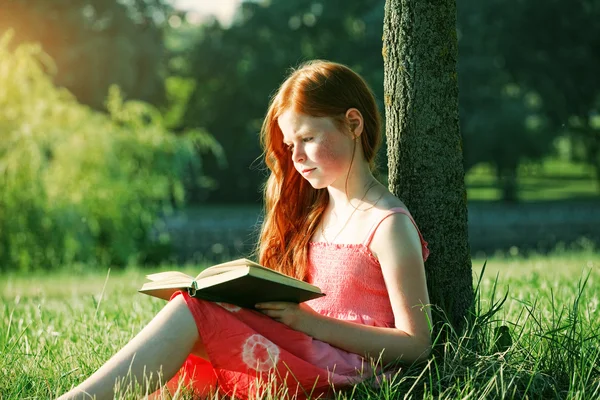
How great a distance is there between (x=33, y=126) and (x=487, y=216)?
15457 mm

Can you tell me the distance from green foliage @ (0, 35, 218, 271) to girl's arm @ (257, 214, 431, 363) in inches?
314

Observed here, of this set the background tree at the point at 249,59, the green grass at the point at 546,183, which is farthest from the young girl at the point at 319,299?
the green grass at the point at 546,183

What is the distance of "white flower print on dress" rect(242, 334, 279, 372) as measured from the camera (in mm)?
2271

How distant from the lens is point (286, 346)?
2322 mm

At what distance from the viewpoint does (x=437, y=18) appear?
9.21 ft

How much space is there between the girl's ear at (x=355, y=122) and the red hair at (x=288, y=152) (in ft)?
0.06

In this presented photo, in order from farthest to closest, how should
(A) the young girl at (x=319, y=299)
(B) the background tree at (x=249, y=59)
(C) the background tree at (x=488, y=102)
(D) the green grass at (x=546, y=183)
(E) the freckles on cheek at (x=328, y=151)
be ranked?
(D) the green grass at (x=546, y=183)
(B) the background tree at (x=249, y=59)
(C) the background tree at (x=488, y=102)
(E) the freckles on cheek at (x=328, y=151)
(A) the young girl at (x=319, y=299)

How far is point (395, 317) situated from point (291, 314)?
323 millimetres

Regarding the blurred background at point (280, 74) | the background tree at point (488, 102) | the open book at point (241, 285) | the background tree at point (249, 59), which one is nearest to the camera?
the open book at point (241, 285)

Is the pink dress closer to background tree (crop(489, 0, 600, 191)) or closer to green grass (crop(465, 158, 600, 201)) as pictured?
background tree (crop(489, 0, 600, 191))

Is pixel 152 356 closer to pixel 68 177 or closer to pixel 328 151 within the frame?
pixel 328 151

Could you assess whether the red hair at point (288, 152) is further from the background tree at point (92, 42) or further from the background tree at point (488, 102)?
the background tree at point (488, 102)

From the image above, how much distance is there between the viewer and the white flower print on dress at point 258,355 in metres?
2.27

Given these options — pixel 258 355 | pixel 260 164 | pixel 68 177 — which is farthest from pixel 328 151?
pixel 68 177
